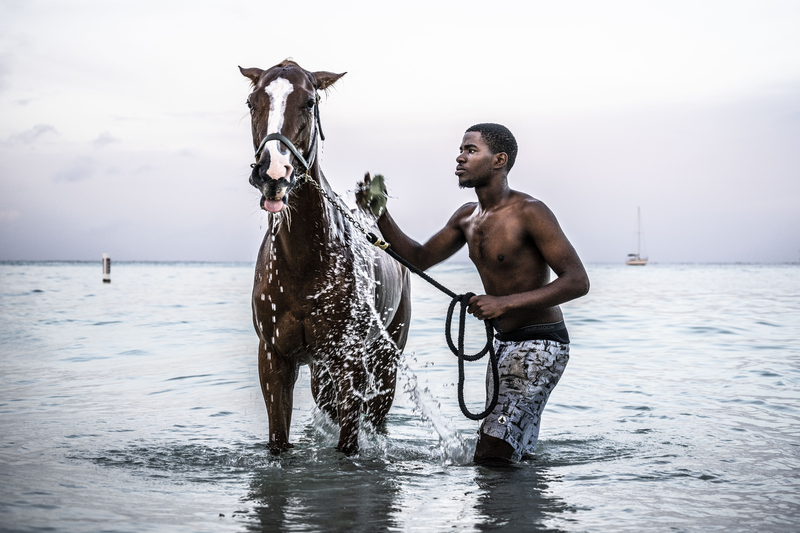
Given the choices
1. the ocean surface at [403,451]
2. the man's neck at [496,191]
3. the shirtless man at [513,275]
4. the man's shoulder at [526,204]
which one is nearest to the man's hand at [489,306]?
the shirtless man at [513,275]

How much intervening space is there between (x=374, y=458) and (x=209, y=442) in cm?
135

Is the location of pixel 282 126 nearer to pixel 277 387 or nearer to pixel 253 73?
pixel 253 73

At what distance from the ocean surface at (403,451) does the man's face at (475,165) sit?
1.68m

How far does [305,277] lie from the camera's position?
417 cm

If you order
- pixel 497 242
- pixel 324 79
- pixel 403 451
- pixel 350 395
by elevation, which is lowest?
pixel 403 451

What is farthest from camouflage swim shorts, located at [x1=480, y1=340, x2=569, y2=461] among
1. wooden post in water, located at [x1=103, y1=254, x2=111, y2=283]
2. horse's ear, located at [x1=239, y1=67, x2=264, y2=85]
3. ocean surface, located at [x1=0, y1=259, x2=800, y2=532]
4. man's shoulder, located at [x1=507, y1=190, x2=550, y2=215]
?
wooden post in water, located at [x1=103, y1=254, x2=111, y2=283]

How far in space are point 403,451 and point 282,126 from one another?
95.6 inches

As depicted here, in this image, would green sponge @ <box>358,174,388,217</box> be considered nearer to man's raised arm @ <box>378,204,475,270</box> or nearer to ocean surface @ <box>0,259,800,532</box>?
man's raised arm @ <box>378,204,475,270</box>

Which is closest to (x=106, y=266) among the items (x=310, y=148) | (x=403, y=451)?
(x=403, y=451)

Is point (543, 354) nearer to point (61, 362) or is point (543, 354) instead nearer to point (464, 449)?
point (464, 449)

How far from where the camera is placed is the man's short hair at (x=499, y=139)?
4.39m

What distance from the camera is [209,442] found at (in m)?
5.32

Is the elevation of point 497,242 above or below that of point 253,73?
below

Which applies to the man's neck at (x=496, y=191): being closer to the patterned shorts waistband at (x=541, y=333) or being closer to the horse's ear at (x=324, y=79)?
the patterned shorts waistband at (x=541, y=333)
